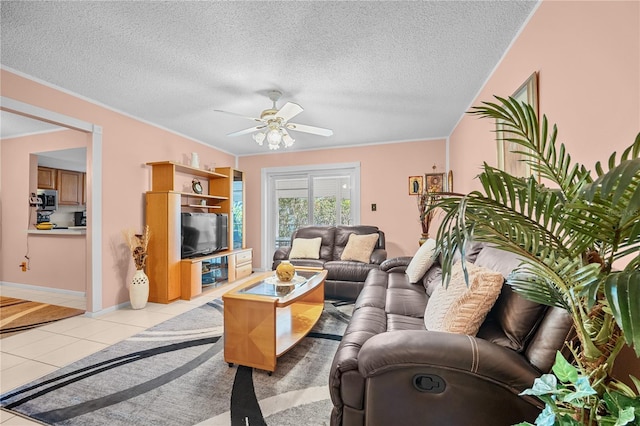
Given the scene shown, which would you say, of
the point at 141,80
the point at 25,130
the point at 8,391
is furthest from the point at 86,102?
the point at 8,391

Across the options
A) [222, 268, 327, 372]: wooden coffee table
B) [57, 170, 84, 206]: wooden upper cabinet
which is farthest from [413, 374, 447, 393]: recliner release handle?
[57, 170, 84, 206]: wooden upper cabinet

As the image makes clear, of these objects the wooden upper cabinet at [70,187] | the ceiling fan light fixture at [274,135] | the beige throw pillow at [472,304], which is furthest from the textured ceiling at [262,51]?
the wooden upper cabinet at [70,187]

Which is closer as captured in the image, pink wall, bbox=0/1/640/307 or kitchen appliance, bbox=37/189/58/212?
pink wall, bbox=0/1/640/307

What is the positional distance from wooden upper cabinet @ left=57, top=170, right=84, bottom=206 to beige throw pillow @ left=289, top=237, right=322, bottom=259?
14.7ft

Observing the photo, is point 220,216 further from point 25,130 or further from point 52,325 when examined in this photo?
point 25,130

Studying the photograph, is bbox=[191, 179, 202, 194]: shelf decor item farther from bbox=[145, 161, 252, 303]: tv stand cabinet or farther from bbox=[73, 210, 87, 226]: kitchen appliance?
bbox=[73, 210, 87, 226]: kitchen appliance

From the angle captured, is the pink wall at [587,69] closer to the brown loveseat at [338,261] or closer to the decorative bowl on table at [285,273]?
the decorative bowl on table at [285,273]

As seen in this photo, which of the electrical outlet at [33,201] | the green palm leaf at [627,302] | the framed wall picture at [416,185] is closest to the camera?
the green palm leaf at [627,302]

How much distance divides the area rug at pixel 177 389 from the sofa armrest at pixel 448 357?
72cm

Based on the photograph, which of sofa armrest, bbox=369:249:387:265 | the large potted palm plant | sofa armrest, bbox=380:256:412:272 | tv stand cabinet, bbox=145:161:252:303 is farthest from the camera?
sofa armrest, bbox=369:249:387:265

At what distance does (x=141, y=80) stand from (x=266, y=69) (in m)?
1.32

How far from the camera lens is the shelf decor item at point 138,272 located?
11.1 ft

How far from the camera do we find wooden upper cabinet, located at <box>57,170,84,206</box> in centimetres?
505

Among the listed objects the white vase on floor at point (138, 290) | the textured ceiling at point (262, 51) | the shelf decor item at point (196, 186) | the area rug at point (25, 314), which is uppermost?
the textured ceiling at point (262, 51)
